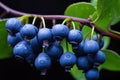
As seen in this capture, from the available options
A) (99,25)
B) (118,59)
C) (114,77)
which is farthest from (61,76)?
(99,25)

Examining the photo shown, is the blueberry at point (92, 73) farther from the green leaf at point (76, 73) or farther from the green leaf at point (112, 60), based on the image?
the green leaf at point (76, 73)

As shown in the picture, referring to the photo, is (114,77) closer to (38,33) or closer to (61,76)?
(61,76)

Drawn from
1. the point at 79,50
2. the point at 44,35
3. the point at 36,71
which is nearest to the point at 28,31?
the point at 44,35

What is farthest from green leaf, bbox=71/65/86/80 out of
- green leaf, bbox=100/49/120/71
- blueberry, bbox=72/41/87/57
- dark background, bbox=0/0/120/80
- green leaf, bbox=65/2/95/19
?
dark background, bbox=0/0/120/80

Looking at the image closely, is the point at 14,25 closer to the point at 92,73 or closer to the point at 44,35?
the point at 44,35

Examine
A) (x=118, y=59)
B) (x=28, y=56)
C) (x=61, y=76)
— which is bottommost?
(x=61, y=76)

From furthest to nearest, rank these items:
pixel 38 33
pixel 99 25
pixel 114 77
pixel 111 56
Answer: pixel 114 77
pixel 111 56
pixel 99 25
pixel 38 33
